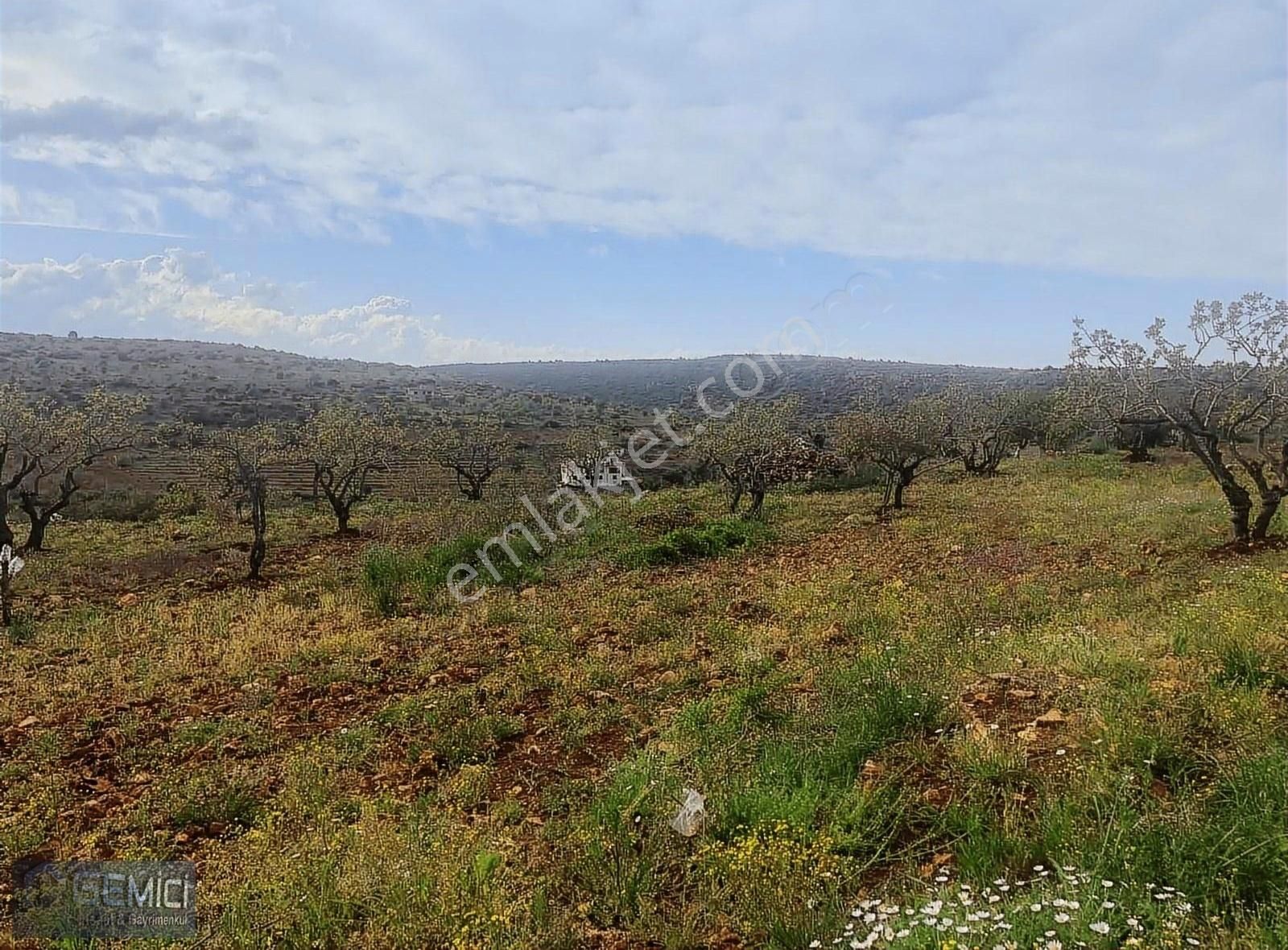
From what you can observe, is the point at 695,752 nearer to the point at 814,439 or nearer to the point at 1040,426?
the point at 814,439

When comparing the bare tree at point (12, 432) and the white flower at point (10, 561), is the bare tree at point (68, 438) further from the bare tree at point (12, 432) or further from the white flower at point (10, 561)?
the white flower at point (10, 561)

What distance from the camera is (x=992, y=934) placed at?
2.67m

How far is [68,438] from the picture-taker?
527 inches

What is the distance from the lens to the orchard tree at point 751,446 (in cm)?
1659

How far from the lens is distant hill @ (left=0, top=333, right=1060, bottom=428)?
43125 mm

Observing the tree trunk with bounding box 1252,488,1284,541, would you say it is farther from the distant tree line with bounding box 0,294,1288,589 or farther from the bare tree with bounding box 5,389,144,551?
the bare tree with bounding box 5,389,144,551

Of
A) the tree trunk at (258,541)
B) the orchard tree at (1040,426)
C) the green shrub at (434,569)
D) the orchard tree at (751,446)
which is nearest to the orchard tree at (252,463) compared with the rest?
the tree trunk at (258,541)

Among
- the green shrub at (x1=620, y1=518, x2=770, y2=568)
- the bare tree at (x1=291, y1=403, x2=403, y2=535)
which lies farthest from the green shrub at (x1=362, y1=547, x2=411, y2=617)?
the bare tree at (x1=291, y1=403, x2=403, y2=535)

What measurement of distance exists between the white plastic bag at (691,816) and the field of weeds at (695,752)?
0.05 m

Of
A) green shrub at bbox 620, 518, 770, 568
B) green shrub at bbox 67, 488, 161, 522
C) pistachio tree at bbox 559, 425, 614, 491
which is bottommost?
green shrub at bbox 67, 488, 161, 522

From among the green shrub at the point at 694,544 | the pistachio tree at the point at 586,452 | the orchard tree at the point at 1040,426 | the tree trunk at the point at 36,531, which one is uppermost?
the orchard tree at the point at 1040,426

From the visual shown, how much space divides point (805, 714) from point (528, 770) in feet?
7.04

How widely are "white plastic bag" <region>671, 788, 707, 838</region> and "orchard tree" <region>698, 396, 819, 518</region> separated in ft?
39.5

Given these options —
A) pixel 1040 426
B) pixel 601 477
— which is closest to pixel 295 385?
pixel 601 477
